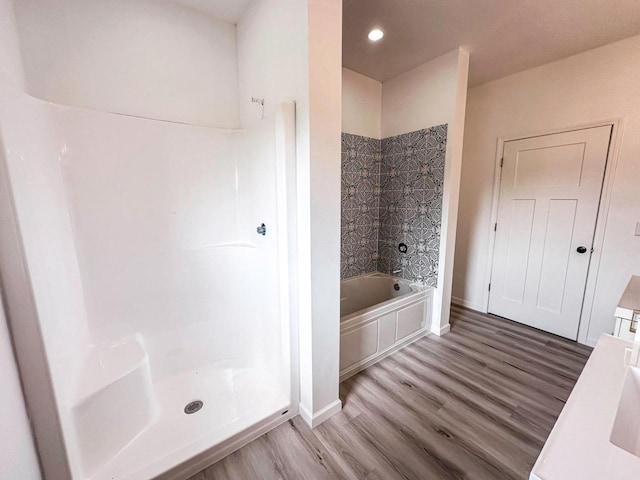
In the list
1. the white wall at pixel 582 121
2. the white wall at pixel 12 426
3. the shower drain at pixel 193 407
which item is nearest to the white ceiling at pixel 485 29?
the white wall at pixel 582 121

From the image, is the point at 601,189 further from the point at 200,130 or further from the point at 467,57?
the point at 200,130

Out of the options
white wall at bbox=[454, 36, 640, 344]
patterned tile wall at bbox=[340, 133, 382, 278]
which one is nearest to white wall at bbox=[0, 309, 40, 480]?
patterned tile wall at bbox=[340, 133, 382, 278]

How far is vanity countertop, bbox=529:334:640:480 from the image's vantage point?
0.52 metres

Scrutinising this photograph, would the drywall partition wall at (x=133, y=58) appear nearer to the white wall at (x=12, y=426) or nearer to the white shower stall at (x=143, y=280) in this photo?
the white shower stall at (x=143, y=280)

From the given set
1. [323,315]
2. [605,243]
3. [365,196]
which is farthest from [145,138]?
[605,243]

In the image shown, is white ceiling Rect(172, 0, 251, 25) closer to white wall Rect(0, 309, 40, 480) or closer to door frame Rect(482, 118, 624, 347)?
white wall Rect(0, 309, 40, 480)

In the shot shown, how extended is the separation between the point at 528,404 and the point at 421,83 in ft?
9.18

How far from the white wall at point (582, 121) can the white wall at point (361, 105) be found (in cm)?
112

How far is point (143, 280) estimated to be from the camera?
177 centimetres

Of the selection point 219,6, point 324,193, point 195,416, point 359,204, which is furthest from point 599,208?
point 195,416

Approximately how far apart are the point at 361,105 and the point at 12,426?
125 inches

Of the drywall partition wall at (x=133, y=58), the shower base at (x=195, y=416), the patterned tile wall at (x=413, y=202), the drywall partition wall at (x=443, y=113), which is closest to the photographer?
the shower base at (x=195, y=416)

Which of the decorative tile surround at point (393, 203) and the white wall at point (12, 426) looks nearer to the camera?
the white wall at point (12, 426)

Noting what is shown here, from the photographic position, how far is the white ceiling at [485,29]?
173 cm
